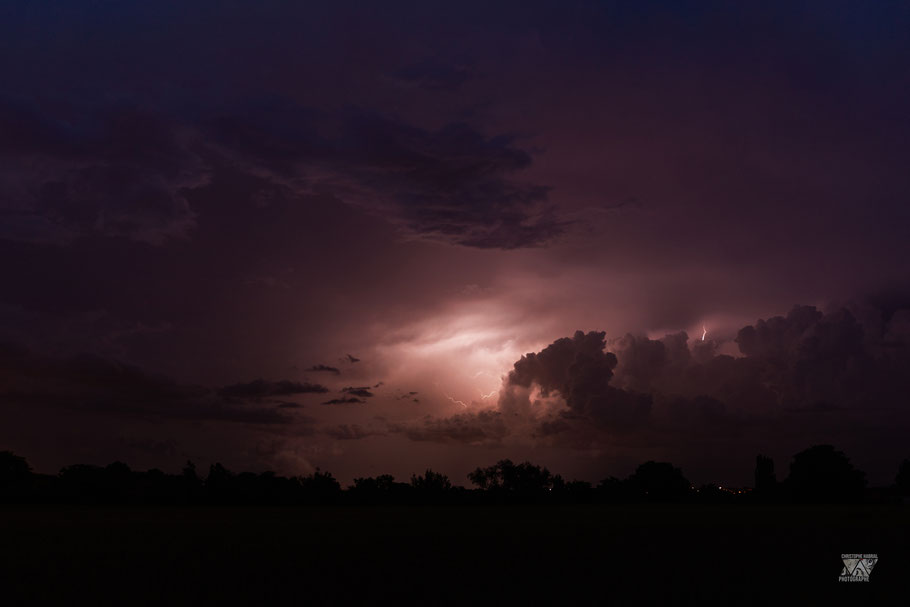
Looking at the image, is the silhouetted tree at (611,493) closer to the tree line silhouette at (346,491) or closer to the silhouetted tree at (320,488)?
the tree line silhouette at (346,491)

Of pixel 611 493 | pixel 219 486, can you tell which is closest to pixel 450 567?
pixel 219 486

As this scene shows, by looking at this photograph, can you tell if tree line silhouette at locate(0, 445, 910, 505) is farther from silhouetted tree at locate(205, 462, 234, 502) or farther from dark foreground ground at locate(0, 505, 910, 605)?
dark foreground ground at locate(0, 505, 910, 605)

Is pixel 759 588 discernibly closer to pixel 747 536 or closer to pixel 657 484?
pixel 747 536

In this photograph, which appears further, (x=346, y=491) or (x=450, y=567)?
(x=346, y=491)

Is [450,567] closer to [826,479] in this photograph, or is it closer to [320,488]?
[320,488]

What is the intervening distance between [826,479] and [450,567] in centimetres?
17227

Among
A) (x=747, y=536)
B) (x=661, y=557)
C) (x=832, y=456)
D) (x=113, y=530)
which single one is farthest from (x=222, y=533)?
(x=832, y=456)

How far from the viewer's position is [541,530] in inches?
Result: 2653

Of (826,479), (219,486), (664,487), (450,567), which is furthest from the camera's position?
(664,487)

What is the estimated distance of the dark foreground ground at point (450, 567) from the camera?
31.8 metres

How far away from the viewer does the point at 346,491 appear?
6471 inches

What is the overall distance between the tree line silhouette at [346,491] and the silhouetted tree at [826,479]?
22 cm

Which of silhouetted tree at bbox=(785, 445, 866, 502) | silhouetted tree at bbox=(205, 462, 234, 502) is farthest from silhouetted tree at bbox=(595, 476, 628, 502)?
silhouetted tree at bbox=(205, 462, 234, 502)

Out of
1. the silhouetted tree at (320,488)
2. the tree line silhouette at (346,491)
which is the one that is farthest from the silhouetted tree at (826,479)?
the silhouetted tree at (320,488)
